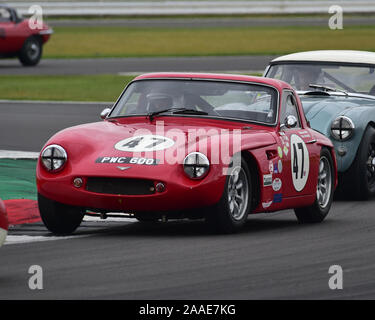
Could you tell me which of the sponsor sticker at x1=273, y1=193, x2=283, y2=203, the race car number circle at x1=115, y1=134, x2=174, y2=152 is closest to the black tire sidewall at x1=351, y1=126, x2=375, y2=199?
the sponsor sticker at x1=273, y1=193, x2=283, y2=203

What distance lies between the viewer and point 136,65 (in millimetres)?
32031

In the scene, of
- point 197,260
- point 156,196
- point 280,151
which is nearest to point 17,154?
point 280,151

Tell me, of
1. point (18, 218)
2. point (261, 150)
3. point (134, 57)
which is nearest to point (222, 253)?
point (261, 150)

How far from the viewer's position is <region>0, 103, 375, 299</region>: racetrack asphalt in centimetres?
706

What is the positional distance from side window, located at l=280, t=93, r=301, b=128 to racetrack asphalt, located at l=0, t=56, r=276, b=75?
18.2 m

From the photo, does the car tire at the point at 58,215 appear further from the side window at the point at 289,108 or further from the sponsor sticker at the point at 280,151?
the side window at the point at 289,108

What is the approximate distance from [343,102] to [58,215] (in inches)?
185

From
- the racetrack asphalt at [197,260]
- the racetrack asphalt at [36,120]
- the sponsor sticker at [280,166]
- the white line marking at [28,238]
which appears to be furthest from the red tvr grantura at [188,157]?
the racetrack asphalt at [36,120]

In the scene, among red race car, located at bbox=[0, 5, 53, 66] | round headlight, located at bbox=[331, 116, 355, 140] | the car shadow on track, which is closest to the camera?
the car shadow on track

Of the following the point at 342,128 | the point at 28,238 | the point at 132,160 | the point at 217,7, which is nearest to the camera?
the point at 132,160

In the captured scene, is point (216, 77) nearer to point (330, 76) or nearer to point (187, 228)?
point (187, 228)

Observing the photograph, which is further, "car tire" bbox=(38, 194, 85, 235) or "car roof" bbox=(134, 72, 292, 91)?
"car roof" bbox=(134, 72, 292, 91)

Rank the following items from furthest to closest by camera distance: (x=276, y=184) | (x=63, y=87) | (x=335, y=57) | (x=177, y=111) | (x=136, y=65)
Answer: (x=136, y=65) → (x=63, y=87) → (x=335, y=57) → (x=177, y=111) → (x=276, y=184)

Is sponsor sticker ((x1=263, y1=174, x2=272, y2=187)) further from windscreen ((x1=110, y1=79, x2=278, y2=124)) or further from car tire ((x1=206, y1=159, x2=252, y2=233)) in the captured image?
windscreen ((x1=110, y1=79, x2=278, y2=124))
